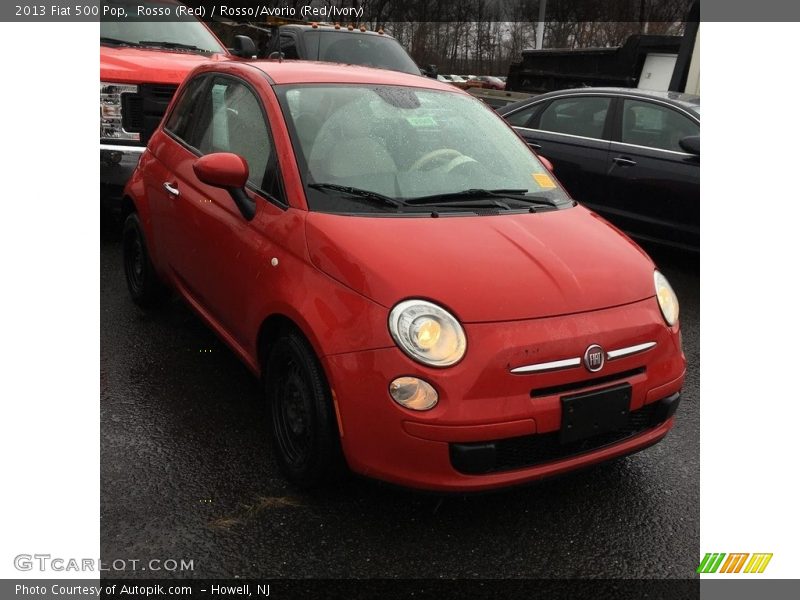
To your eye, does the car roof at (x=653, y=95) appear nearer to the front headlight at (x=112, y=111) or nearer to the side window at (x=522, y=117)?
Answer: the side window at (x=522, y=117)

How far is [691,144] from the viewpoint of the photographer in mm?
5688

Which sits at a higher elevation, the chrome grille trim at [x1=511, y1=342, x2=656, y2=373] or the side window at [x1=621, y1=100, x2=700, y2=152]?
the side window at [x1=621, y1=100, x2=700, y2=152]

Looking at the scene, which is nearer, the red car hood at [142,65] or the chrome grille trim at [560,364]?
the chrome grille trim at [560,364]

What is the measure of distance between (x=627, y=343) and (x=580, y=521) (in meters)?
0.73

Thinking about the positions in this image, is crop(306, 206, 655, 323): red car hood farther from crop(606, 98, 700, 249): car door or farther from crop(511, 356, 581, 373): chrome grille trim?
crop(606, 98, 700, 249): car door

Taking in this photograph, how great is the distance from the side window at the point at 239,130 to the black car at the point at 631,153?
3651mm

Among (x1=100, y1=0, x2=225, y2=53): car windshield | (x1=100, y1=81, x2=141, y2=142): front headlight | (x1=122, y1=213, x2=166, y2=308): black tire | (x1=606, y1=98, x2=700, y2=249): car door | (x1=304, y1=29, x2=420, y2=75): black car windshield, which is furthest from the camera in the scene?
(x1=304, y1=29, x2=420, y2=75): black car windshield

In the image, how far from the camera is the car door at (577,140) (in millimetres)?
6492

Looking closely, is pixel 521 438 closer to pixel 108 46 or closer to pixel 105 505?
pixel 105 505

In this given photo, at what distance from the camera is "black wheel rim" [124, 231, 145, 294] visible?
4582 mm

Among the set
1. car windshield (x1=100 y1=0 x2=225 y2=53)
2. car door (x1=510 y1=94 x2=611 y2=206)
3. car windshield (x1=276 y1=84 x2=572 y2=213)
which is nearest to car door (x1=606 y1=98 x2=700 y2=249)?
car door (x1=510 y1=94 x2=611 y2=206)

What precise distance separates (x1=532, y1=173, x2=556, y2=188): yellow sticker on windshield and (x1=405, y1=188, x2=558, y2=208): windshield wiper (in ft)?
0.54

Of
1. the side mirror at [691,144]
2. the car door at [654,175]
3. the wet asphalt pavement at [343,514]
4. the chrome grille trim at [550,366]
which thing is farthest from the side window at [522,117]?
the chrome grille trim at [550,366]

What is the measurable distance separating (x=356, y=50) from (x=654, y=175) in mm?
4572
